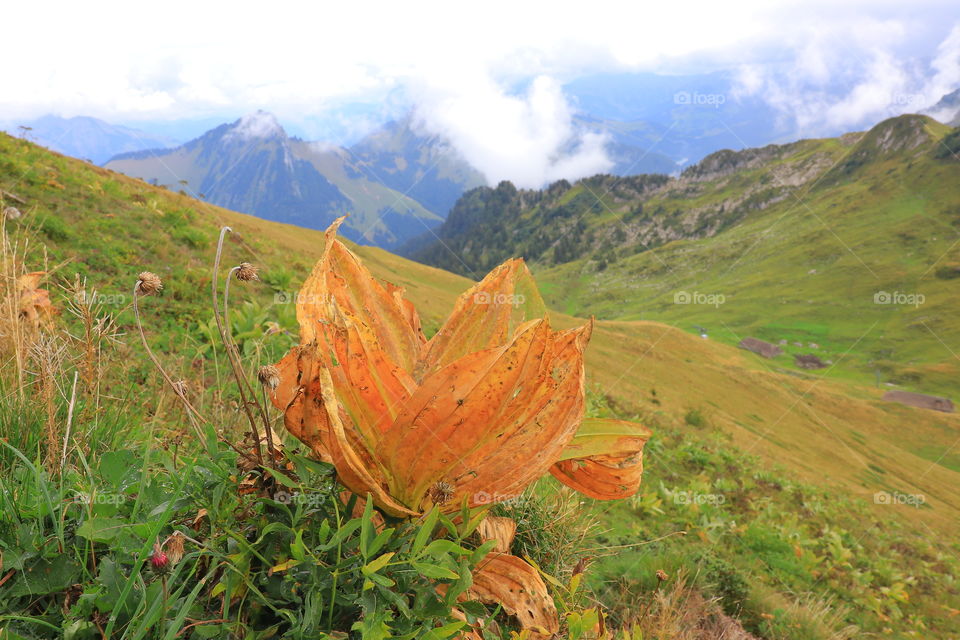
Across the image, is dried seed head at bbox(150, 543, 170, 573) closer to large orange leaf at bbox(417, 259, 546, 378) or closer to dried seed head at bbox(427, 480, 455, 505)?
dried seed head at bbox(427, 480, 455, 505)

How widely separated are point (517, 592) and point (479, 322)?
99 centimetres

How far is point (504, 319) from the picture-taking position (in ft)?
6.84

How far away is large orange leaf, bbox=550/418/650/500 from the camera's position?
1.96 m

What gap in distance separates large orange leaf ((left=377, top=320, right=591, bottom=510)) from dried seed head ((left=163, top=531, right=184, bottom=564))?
0.57 metres

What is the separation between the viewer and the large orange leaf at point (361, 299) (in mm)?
1954

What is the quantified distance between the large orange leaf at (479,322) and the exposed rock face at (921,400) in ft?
399

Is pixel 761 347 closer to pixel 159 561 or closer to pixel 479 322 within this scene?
pixel 479 322

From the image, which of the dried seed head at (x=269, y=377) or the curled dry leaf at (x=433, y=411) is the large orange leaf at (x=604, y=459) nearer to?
the curled dry leaf at (x=433, y=411)

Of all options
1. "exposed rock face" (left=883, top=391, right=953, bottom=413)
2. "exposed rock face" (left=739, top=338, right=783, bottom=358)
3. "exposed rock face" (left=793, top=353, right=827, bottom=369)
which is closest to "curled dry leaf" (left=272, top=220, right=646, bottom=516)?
"exposed rock face" (left=883, top=391, right=953, bottom=413)

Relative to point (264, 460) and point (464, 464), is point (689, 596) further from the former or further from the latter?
point (264, 460)

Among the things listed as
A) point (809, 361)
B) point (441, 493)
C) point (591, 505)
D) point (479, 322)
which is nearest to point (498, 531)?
point (441, 493)

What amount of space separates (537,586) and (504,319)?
3.19 ft

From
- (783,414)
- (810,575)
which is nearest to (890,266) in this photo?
(783,414)

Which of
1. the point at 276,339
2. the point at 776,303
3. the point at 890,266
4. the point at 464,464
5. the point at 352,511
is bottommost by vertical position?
the point at 776,303
